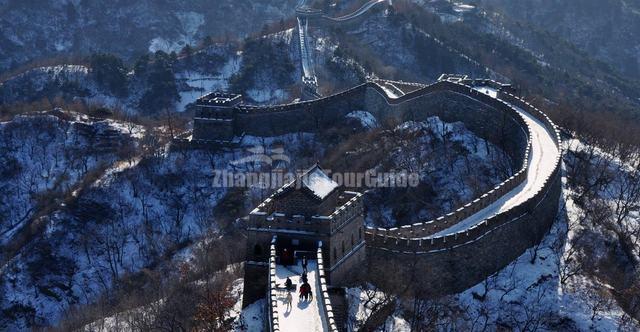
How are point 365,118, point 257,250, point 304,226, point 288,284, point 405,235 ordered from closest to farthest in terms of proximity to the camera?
1. point 288,284
2. point 304,226
3. point 257,250
4. point 405,235
5. point 365,118

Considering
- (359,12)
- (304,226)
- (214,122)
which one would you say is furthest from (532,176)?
(359,12)

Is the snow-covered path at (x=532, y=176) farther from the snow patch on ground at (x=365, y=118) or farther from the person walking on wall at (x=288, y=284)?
the snow patch on ground at (x=365, y=118)

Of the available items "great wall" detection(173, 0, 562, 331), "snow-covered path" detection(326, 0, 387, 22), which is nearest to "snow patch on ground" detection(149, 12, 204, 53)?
"snow-covered path" detection(326, 0, 387, 22)

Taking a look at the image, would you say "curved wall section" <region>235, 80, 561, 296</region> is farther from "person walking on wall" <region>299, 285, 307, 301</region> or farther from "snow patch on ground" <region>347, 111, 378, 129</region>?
"person walking on wall" <region>299, 285, 307, 301</region>

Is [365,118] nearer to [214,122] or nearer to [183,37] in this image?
[214,122]

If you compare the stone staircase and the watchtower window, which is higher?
the watchtower window

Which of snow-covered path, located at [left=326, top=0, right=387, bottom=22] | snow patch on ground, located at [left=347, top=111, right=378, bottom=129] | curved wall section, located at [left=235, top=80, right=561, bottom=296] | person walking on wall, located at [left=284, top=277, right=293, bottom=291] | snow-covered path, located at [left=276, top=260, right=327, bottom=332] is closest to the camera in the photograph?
snow-covered path, located at [left=276, top=260, right=327, bottom=332]

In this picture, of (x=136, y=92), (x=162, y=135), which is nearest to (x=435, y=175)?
(x=162, y=135)
